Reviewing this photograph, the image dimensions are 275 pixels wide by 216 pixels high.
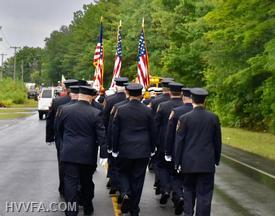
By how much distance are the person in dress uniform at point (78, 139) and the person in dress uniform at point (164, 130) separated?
1.88 m

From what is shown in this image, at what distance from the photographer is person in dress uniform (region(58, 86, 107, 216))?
28.5 ft

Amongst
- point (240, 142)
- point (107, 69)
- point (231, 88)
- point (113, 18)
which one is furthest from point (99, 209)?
point (113, 18)

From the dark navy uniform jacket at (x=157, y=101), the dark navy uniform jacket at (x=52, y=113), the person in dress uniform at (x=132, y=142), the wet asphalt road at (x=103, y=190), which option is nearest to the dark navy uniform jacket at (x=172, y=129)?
the person in dress uniform at (x=132, y=142)

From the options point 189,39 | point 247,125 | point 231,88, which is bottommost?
point 247,125

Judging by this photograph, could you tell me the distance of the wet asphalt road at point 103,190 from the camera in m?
9.83

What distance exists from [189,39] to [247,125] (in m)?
11.8

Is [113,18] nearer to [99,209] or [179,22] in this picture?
[179,22]

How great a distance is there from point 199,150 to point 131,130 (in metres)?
1.35

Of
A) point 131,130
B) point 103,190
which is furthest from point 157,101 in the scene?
point 131,130

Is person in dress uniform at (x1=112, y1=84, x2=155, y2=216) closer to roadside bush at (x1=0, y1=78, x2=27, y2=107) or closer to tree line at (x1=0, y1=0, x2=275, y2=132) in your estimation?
tree line at (x1=0, y1=0, x2=275, y2=132)

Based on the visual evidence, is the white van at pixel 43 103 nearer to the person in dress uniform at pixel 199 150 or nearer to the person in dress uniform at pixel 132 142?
the person in dress uniform at pixel 132 142

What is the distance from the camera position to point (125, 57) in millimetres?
67812

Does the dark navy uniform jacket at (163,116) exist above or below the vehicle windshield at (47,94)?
above

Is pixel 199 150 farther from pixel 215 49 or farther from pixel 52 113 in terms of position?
pixel 215 49
